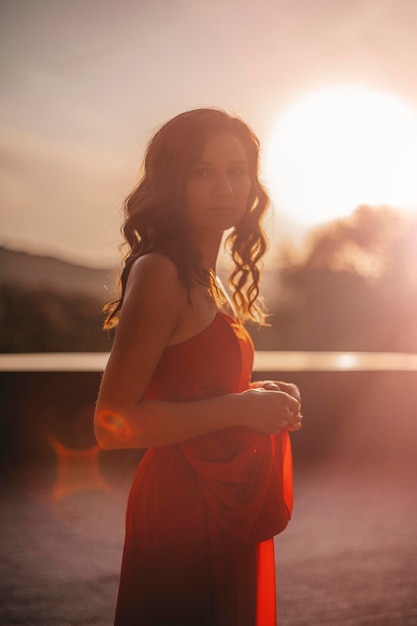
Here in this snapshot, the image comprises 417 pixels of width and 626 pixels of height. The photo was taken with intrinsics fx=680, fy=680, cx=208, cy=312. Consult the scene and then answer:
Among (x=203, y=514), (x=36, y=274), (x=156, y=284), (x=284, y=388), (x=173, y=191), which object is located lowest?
(x=36, y=274)

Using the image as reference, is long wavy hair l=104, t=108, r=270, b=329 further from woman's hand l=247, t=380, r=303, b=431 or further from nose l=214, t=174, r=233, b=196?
woman's hand l=247, t=380, r=303, b=431

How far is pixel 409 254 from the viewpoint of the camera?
34.6 meters

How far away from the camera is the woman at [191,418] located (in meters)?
1.23

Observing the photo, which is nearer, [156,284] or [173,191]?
[156,284]

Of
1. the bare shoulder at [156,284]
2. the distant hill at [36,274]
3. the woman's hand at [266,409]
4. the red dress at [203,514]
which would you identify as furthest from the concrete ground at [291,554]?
the distant hill at [36,274]

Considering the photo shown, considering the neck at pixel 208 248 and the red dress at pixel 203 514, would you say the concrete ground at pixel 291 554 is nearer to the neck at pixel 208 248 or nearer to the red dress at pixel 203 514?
the red dress at pixel 203 514

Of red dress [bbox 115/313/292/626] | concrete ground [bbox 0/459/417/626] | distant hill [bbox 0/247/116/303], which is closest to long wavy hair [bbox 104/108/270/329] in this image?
red dress [bbox 115/313/292/626]

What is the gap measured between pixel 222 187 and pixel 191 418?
482 mm

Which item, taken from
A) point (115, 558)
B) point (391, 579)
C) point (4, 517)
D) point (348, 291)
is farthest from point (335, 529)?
point (348, 291)

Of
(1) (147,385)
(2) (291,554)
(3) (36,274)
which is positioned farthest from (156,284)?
(3) (36,274)

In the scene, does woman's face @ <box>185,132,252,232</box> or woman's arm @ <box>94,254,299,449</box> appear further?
woman's face @ <box>185,132,252,232</box>

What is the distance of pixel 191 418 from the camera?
1259 mm

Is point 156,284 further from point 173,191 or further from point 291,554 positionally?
point 291,554

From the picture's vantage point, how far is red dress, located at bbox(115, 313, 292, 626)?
1314 millimetres
